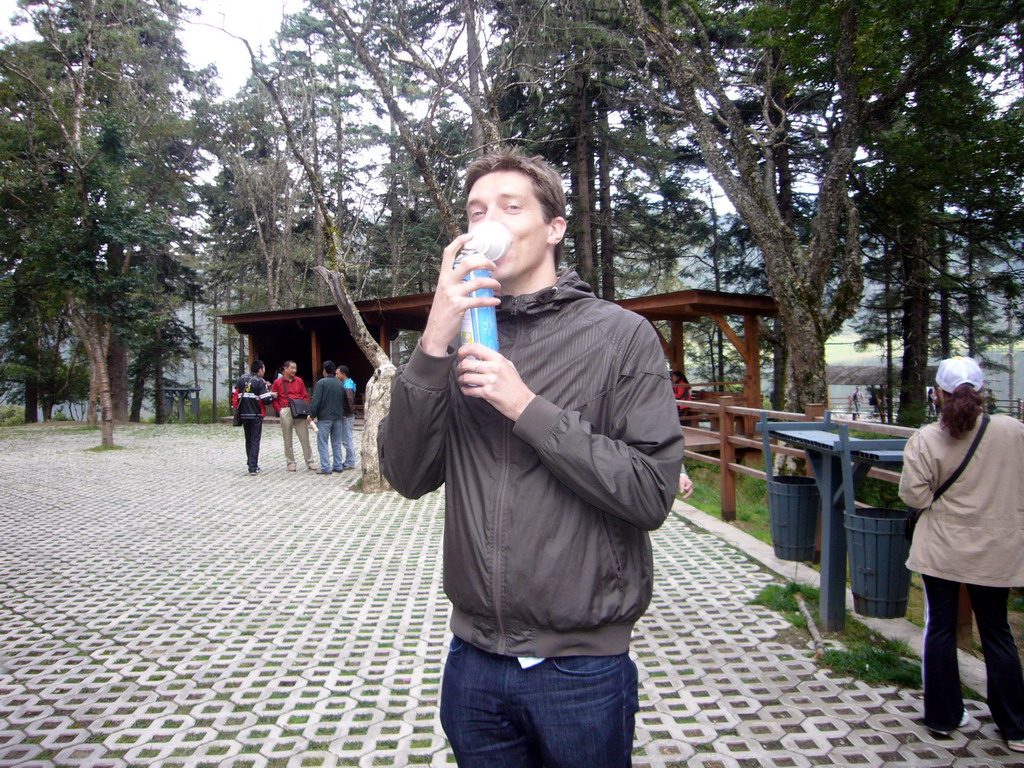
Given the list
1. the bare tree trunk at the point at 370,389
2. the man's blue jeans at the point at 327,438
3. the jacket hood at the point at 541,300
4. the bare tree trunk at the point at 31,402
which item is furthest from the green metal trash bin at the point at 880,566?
the bare tree trunk at the point at 31,402

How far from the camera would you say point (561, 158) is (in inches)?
955

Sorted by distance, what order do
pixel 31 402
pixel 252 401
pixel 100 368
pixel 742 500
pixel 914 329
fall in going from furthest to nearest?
pixel 31 402
pixel 914 329
pixel 100 368
pixel 252 401
pixel 742 500

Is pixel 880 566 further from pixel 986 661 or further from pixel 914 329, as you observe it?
pixel 914 329

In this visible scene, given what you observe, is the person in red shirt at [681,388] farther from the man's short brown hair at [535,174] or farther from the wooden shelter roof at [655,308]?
the man's short brown hair at [535,174]

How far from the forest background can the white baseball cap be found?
7.69 m

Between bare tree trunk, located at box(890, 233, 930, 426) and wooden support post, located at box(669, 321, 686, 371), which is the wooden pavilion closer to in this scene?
wooden support post, located at box(669, 321, 686, 371)

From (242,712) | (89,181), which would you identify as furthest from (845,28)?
(89,181)

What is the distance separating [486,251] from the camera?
1.44 m

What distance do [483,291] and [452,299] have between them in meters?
0.07

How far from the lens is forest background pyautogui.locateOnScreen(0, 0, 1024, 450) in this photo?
12.4 m

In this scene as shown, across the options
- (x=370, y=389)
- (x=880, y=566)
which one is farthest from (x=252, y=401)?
(x=880, y=566)

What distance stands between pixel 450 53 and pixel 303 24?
18.9 feet

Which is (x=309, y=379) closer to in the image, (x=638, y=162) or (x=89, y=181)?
(x=89, y=181)

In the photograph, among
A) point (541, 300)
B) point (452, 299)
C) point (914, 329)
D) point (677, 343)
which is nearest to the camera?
point (452, 299)
